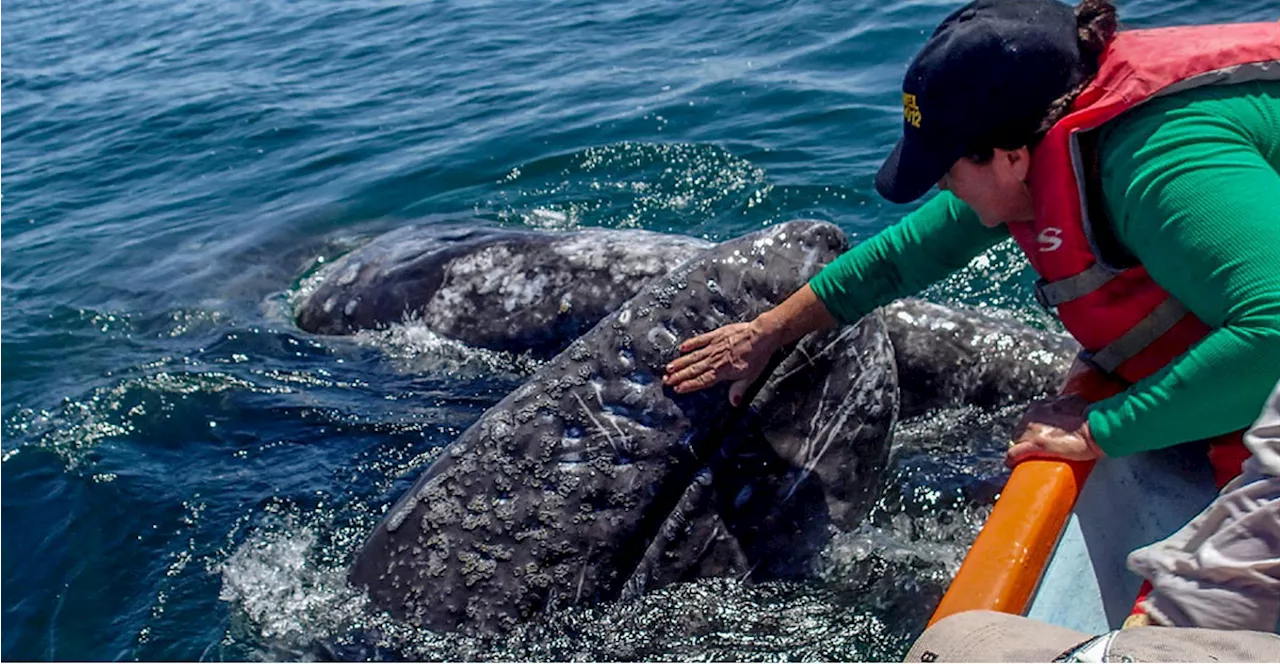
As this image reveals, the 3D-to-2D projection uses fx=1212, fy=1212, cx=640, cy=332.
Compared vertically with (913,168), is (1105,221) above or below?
below

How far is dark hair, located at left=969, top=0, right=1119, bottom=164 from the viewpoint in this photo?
3234 mm

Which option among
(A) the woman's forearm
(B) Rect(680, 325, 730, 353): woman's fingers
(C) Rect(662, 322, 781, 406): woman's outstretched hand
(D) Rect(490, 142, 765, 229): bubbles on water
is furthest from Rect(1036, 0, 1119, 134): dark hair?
(D) Rect(490, 142, 765, 229): bubbles on water

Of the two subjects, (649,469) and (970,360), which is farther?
(970,360)

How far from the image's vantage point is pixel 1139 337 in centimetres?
364

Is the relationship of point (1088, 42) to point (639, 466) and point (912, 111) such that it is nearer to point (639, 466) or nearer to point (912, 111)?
point (912, 111)

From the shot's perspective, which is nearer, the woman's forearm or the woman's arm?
the woman's arm

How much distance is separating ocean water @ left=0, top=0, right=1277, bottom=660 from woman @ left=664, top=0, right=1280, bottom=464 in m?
1.73

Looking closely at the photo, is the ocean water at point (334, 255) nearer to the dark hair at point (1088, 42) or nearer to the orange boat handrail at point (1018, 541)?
the orange boat handrail at point (1018, 541)

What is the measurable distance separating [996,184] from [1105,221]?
0.32 metres

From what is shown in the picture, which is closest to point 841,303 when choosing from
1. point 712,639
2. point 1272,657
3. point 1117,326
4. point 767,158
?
point 1117,326

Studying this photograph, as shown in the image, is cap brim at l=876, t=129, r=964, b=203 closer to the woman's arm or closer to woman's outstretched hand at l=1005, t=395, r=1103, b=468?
the woman's arm

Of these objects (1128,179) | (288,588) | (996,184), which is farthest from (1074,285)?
(288,588)

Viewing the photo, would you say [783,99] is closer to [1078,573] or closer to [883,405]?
[883,405]

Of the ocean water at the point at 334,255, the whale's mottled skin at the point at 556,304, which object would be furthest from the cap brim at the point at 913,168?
the whale's mottled skin at the point at 556,304
